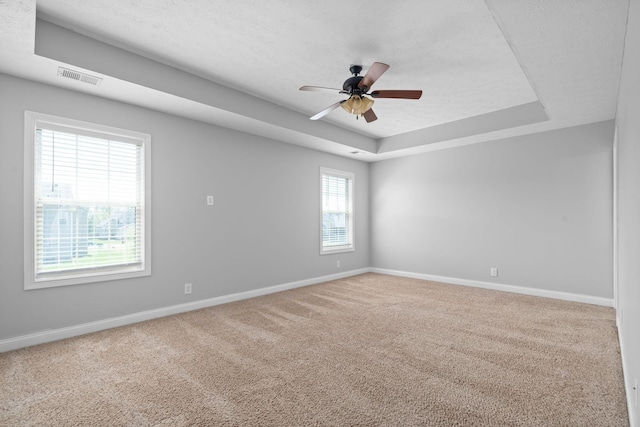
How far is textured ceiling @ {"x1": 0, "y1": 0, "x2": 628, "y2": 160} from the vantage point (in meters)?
2.14

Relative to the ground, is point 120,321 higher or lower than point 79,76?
lower

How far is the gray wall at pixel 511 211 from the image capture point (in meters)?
4.15

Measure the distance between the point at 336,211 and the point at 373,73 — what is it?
3629 mm

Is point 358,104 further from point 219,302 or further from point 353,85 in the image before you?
point 219,302

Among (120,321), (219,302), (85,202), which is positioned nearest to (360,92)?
(85,202)

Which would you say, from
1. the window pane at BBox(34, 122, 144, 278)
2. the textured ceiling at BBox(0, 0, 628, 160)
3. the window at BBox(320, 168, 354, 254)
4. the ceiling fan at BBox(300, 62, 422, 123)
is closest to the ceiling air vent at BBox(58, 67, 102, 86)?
the textured ceiling at BBox(0, 0, 628, 160)

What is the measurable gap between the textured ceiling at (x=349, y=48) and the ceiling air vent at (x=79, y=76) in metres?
0.11

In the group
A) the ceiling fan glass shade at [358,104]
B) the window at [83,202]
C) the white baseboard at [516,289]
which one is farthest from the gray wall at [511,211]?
the window at [83,202]

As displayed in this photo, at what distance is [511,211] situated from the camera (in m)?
4.83

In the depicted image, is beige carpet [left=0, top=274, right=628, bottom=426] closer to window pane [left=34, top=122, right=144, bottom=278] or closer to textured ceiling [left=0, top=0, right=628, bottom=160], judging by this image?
window pane [left=34, top=122, right=144, bottom=278]

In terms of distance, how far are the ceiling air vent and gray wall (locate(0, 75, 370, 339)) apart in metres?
0.36

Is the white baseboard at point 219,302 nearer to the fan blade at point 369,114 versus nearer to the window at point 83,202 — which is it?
the window at point 83,202

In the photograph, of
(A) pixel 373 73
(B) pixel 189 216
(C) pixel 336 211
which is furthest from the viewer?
(C) pixel 336 211

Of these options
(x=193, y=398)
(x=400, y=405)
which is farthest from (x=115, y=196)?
(x=400, y=405)
